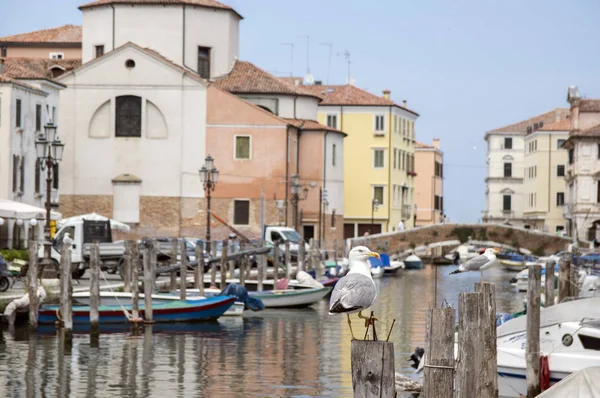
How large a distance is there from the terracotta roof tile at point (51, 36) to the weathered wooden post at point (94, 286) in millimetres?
43315

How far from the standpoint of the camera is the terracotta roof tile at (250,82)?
61531 millimetres

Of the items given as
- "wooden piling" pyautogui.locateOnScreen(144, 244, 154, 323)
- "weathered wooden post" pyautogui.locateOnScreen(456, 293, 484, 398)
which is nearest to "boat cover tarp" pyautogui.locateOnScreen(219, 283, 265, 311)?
"wooden piling" pyautogui.locateOnScreen(144, 244, 154, 323)

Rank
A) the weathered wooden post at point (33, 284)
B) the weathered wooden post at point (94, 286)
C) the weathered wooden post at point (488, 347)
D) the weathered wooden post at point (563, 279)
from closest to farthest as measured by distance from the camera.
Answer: the weathered wooden post at point (488, 347) < the weathered wooden post at point (33, 284) < the weathered wooden post at point (94, 286) < the weathered wooden post at point (563, 279)

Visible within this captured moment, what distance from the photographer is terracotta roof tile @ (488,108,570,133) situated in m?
109

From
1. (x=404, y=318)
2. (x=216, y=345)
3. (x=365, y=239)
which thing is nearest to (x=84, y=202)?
(x=365, y=239)

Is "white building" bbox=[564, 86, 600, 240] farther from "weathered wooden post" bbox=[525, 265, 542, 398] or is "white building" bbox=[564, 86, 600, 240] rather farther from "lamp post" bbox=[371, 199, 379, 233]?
"weathered wooden post" bbox=[525, 265, 542, 398]

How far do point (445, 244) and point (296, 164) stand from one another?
47.6 feet

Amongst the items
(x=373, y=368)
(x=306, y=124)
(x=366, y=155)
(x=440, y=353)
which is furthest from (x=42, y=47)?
(x=373, y=368)

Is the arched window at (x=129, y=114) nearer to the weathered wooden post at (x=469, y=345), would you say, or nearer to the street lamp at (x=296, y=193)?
the street lamp at (x=296, y=193)

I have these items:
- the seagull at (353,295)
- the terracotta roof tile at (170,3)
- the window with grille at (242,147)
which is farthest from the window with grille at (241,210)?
the seagull at (353,295)

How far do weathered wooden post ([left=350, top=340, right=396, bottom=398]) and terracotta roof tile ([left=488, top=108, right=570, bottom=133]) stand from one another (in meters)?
98.2

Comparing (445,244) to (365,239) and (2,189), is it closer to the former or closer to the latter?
(365,239)

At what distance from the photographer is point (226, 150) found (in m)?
58.3

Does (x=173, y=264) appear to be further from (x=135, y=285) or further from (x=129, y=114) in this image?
(x=129, y=114)
